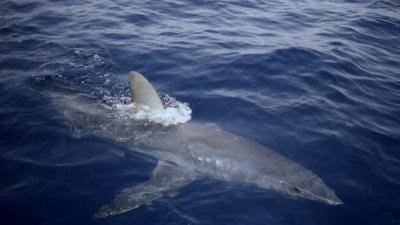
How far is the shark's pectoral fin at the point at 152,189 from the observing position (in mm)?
6910

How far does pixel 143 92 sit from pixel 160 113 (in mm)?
717

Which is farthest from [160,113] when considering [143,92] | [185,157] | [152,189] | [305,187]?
[305,187]

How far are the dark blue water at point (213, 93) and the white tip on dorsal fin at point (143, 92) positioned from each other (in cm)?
125

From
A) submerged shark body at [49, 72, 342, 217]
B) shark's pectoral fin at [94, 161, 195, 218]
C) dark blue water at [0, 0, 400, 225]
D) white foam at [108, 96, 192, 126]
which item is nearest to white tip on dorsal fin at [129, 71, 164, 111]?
submerged shark body at [49, 72, 342, 217]

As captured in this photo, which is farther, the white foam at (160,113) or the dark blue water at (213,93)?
the white foam at (160,113)

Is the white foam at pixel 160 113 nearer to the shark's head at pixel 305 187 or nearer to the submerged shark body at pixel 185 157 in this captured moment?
the submerged shark body at pixel 185 157

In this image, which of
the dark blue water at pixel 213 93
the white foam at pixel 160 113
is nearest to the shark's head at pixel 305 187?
the dark blue water at pixel 213 93

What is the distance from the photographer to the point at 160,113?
9.03 meters

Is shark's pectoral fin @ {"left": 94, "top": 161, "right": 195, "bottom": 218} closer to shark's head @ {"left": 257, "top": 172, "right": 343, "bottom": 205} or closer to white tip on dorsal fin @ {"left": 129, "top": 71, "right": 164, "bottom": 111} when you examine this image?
white tip on dorsal fin @ {"left": 129, "top": 71, "right": 164, "bottom": 111}

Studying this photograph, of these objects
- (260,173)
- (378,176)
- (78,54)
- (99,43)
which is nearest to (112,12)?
(99,43)

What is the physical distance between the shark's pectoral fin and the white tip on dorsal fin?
4.57 feet

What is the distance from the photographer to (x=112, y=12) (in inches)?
671

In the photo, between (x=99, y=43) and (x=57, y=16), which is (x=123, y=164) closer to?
(x=99, y=43)

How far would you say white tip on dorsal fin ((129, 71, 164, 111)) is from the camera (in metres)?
8.48
